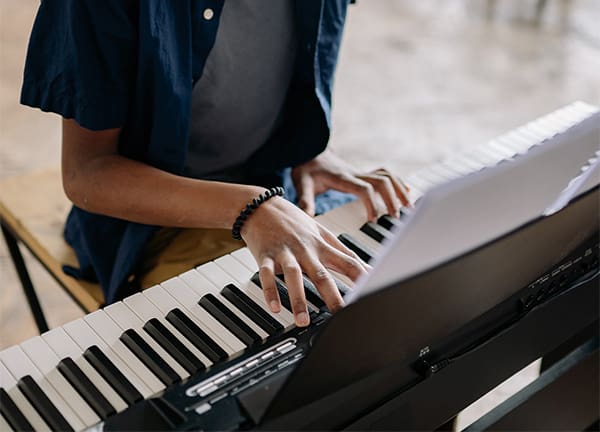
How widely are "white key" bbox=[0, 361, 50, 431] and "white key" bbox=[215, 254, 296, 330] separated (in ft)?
0.91

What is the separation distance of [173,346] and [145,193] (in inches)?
11.7

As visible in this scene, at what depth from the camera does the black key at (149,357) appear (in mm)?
865

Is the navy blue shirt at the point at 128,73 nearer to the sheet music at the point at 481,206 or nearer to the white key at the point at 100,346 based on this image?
the white key at the point at 100,346

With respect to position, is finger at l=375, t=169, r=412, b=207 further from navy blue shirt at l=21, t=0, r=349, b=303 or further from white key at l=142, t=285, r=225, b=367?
white key at l=142, t=285, r=225, b=367

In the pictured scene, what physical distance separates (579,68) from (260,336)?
8.72 ft

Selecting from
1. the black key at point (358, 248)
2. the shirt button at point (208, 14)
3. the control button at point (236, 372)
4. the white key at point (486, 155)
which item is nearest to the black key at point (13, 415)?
the control button at point (236, 372)

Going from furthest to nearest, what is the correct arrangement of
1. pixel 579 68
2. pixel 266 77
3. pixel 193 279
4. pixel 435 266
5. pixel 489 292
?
1. pixel 579 68
2. pixel 266 77
3. pixel 193 279
4. pixel 489 292
5. pixel 435 266

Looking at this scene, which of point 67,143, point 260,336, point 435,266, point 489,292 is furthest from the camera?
point 67,143

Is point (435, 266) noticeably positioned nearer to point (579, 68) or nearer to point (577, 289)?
point (577, 289)

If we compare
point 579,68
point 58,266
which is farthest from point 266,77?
point 579,68

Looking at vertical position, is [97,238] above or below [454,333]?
below

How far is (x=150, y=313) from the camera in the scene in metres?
0.97

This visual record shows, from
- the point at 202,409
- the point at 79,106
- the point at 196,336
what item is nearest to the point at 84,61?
the point at 79,106

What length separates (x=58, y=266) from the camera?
1.40 metres
